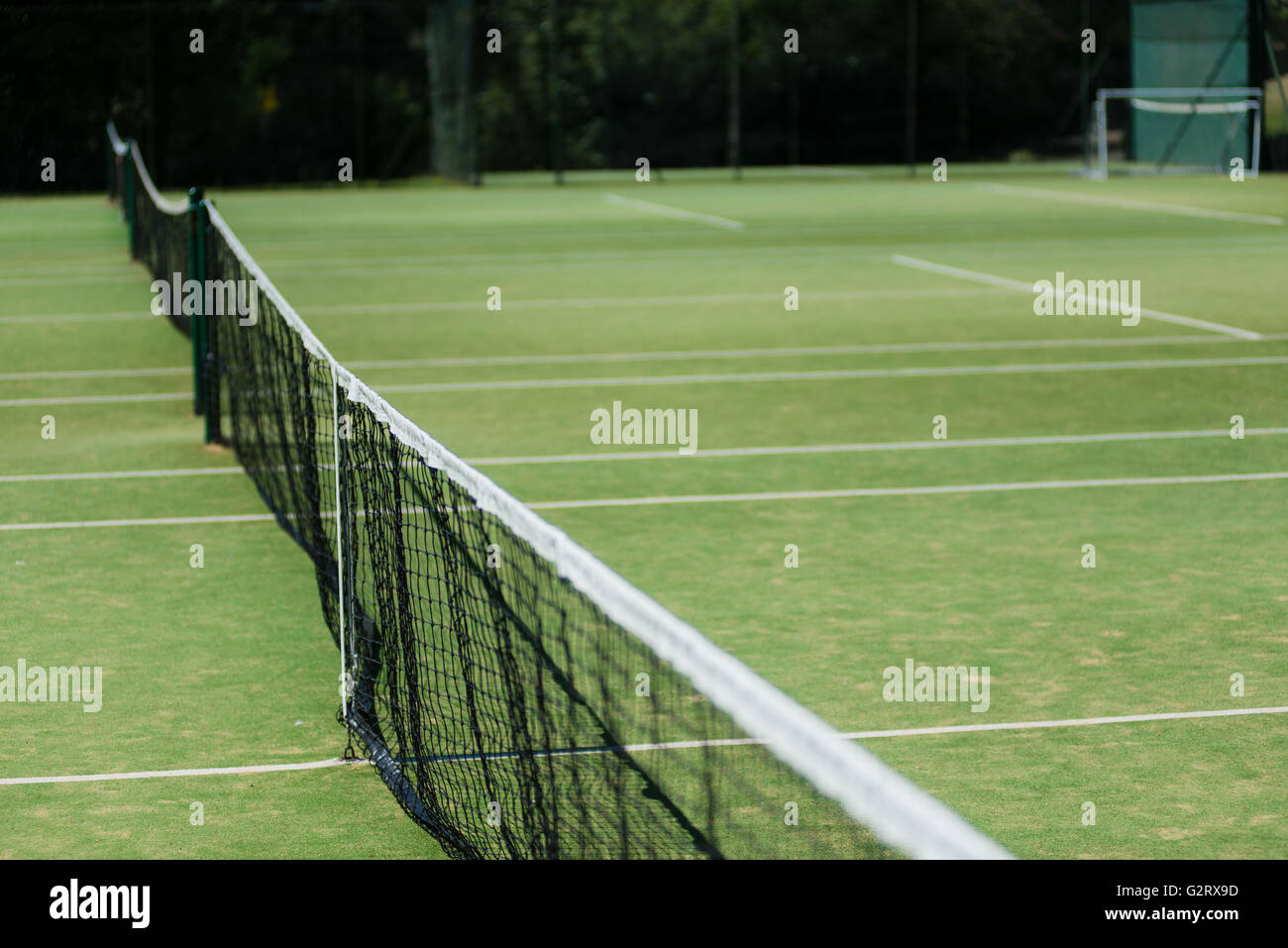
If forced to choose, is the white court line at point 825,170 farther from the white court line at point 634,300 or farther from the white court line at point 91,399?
the white court line at point 91,399

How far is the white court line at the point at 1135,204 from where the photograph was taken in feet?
96.1

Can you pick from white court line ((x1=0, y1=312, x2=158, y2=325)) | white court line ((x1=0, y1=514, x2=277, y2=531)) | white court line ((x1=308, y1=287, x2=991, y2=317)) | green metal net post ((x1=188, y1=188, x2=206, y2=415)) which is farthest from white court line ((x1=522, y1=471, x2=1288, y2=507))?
white court line ((x1=0, y1=312, x2=158, y2=325))

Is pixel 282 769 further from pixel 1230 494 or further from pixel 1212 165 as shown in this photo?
pixel 1212 165

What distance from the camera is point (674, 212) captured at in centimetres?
3291

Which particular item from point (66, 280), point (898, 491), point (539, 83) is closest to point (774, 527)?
point (898, 491)

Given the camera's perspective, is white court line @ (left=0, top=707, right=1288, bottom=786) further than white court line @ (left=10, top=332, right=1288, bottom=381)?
No

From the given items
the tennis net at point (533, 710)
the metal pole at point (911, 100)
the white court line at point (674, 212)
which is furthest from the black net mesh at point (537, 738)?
the metal pole at point (911, 100)

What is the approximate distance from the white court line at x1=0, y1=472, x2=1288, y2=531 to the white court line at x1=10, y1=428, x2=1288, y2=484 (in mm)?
1141

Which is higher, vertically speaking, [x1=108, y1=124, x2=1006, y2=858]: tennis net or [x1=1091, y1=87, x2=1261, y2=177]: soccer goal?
[x1=1091, y1=87, x2=1261, y2=177]: soccer goal

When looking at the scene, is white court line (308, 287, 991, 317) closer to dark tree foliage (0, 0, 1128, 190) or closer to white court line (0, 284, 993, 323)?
white court line (0, 284, 993, 323)

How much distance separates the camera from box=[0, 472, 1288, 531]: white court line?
10.2 meters

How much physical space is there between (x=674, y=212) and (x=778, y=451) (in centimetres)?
2140

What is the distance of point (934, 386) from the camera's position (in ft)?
47.1
